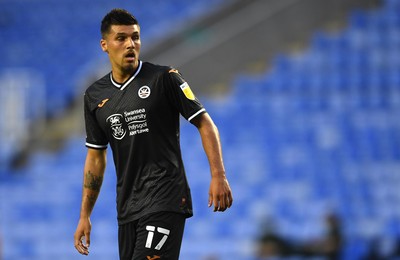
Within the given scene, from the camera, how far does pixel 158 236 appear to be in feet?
13.7

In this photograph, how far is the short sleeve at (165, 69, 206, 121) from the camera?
4227 mm

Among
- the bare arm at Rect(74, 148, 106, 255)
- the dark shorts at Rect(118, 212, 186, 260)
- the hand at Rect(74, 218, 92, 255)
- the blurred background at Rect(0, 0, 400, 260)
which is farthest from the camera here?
the blurred background at Rect(0, 0, 400, 260)

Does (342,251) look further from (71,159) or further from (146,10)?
(146,10)

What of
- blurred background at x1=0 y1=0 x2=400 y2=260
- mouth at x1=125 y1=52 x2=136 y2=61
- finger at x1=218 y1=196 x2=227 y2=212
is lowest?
finger at x1=218 y1=196 x2=227 y2=212

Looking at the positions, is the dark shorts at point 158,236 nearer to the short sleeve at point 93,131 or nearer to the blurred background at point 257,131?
the short sleeve at point 93,131

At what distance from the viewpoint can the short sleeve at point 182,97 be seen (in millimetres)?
4227

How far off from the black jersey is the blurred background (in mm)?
5714

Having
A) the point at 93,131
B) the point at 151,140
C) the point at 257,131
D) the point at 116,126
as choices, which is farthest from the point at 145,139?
the point at 257,131

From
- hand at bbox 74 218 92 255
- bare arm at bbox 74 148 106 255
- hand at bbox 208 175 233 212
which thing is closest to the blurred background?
bare arm at bbox 74 148 106 255

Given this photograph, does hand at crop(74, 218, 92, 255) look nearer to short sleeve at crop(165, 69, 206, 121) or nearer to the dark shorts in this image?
the dark shorts

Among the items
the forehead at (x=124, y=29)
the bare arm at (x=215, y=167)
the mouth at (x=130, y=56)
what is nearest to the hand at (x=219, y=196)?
the bare arm at (x=215, y=167)

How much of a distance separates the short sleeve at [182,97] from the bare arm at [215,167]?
0.13 ft

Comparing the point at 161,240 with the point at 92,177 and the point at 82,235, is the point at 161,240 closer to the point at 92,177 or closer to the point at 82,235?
the point at 82,235

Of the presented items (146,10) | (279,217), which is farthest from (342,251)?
(146,10)
